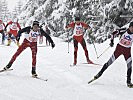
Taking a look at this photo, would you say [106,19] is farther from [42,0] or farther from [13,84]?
[13,84]

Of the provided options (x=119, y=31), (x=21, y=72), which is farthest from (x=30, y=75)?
(x=119, y=31)

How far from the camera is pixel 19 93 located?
7371 millimetres

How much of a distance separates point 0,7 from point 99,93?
8981 centimetres

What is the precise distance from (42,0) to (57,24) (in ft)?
13.6

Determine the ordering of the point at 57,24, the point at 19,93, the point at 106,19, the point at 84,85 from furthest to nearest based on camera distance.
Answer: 1. the point at 57,24
2. the point at 106,19
3. the point at 84,85
4. the point at 19,93

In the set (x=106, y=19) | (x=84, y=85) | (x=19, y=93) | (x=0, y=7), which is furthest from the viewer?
(x=0, y=7)

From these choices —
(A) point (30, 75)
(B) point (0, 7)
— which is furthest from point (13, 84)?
(B) point (0, 7)

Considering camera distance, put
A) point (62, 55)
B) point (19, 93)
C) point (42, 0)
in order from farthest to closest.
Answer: point (42, 0) → point (62, 55) → point (19, 93)

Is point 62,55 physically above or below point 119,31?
below

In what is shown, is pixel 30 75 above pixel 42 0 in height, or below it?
below

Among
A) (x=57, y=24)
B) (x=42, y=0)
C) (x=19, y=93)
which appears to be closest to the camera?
(x=19, y=93)

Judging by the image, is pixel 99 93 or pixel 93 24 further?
pixel 93 24

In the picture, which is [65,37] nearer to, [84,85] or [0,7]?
[84,85]

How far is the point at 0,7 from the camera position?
93875mm
